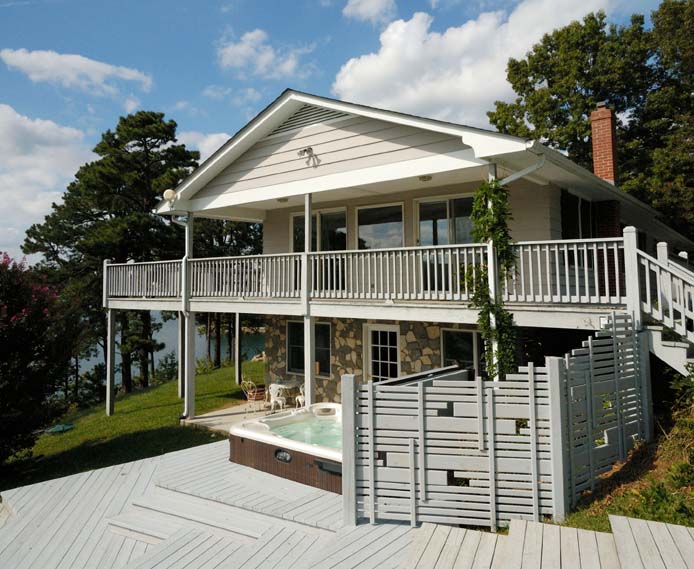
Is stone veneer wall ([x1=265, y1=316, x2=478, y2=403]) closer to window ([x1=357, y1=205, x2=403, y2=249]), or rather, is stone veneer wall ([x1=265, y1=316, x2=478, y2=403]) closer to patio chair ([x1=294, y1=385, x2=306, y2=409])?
patio chair ([x1=294, y1=385, x2=306, y2=409])

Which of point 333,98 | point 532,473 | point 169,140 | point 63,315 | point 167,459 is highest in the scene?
point 169,140

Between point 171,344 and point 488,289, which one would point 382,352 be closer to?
point 488,289

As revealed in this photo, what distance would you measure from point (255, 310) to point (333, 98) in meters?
5.09

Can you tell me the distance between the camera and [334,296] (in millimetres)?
9914

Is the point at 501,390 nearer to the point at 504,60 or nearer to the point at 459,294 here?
the point at 459,294

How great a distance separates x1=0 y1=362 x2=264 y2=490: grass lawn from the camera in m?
10.3

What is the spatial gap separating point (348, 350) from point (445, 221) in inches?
168

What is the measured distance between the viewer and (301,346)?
13852 mm

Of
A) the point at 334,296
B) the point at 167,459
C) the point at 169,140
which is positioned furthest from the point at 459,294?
the point at 169,140

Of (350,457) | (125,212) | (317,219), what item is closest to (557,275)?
(350,457)

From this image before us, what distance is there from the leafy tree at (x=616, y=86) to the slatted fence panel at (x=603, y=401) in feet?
51.1

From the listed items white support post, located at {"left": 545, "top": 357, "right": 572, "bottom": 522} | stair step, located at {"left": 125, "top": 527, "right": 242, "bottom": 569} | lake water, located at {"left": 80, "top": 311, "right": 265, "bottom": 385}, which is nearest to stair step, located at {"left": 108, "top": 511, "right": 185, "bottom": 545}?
stair step, located at {"left": 125, "top": 527, "right": 242, "bottom": 569}

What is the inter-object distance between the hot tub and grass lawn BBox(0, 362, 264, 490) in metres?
2.90

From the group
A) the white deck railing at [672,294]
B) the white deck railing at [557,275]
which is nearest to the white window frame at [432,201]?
the white deck railing at [557,275]
